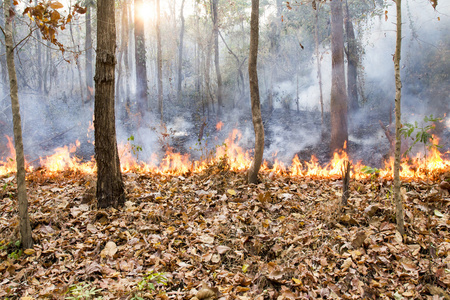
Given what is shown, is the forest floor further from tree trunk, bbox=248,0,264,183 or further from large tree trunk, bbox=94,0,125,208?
tree trunk, bbox=248,0,264,183

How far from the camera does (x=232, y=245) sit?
3.89m

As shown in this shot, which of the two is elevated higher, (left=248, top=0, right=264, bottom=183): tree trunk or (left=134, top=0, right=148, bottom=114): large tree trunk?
(left=134, top=0, right=148, bottom=114): large tree trunk

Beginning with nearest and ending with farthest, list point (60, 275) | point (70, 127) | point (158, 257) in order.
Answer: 1. point (60, 275)
2. point (158, 257)
3. point (70, 127)

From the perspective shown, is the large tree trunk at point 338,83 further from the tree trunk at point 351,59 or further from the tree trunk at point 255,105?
the tree trunk at point 255,105

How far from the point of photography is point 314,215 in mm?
4570

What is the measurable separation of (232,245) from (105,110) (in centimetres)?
302

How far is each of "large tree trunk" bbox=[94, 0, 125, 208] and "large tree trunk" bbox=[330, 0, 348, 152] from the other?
931 centimetres

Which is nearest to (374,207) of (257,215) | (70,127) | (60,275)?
(257,215)

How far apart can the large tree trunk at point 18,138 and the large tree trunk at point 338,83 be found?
10.9m

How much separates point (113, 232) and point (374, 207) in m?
3.96

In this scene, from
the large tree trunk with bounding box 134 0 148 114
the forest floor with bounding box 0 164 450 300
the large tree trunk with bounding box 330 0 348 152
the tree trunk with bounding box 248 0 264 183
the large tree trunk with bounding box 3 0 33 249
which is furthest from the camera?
the large tree trunk with bounding box 134 0 148 114

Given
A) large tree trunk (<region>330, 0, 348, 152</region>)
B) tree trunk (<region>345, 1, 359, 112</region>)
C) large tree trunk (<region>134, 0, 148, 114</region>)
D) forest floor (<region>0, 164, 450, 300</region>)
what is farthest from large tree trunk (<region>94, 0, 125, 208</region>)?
tree trunk (<region>345, 1, 359, 112</region>)

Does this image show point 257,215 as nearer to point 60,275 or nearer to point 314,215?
point 314,215

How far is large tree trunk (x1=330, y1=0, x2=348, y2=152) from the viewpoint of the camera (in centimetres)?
1150
